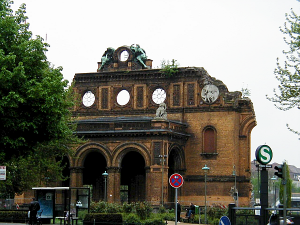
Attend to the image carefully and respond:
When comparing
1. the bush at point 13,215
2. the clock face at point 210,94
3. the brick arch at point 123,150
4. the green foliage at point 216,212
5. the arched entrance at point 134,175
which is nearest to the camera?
the bush at point 13,215

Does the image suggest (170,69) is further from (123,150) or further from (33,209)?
(33,209)

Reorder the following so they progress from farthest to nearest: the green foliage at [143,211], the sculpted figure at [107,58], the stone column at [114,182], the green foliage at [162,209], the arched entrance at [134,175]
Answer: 1. the sculpted figure at [107,58]
2. the arched entrance at [134,175]
3. the stone column at [114,182]
4. the green foliage at [162,209]
5. the green foliage at [143,211]

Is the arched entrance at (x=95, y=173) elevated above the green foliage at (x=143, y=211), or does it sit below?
above

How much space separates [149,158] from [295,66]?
1275 inches

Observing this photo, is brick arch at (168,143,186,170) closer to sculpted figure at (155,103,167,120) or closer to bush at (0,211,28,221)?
sculpted figure at (155,103,167,120)

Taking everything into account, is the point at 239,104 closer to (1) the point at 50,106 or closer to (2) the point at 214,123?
(2) the point at 214,123

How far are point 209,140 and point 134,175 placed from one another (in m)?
8.62

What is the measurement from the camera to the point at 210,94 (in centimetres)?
6650

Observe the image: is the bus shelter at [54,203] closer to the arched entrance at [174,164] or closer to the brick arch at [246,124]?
the arched entrance at [174,164]

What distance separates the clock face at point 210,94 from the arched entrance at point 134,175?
8.42 meters

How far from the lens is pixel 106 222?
40.8m

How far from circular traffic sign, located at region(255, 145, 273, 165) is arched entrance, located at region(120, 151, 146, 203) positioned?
4342 cm

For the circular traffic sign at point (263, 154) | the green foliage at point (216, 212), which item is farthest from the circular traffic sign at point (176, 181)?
the green foliage at point (216, 212)

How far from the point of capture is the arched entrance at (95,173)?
70062 millimetres
